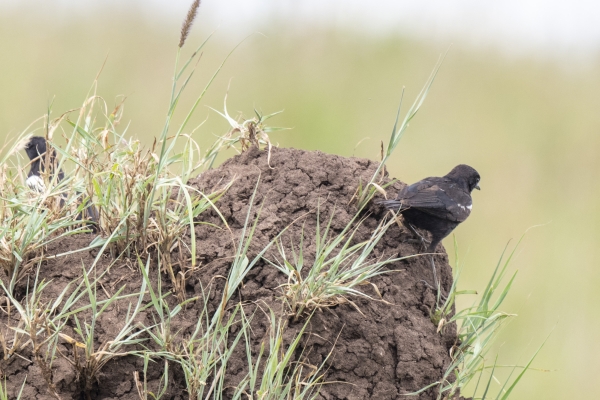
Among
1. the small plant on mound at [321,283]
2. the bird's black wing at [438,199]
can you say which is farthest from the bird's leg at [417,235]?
the small plant on mound at [321,283]

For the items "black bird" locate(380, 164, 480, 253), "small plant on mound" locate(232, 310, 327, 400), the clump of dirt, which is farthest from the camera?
"black bird" locate(380, 164, 480, 253)

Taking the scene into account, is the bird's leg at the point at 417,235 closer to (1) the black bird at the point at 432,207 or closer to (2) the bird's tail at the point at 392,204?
(1) the black bird at the point at 432,207

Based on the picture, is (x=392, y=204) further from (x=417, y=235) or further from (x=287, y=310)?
(x=287, y=310)

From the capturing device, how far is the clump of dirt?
8.03ft

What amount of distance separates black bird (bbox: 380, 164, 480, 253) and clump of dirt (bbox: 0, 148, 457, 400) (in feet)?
0.36

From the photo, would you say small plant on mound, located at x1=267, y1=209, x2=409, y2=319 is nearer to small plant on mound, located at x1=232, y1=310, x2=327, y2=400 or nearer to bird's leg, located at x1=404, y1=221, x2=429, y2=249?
small plant on mound, located at x1=232, y1=310, x2=327, y2=400

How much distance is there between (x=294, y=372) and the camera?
233 centimetres

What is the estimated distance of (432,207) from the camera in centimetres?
328

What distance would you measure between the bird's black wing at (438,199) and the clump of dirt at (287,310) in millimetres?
154

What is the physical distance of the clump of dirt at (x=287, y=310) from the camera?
96.3 inches

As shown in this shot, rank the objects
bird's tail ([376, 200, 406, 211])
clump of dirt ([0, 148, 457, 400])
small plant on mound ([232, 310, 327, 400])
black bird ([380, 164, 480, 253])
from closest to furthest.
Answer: small plant on mound ([232, 310, 327, 400]) < clump of dirt ([0, 148, 457, 400]) < bird's tail ([376, 200, 406, 211]) < black bird ([380, 164, 480, 253])

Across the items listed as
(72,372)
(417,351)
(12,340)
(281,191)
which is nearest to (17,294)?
(12,340)

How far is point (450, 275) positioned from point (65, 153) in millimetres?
1865

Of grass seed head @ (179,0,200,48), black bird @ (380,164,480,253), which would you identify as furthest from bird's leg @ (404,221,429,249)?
grass seed head @ (179,0,200,48)
